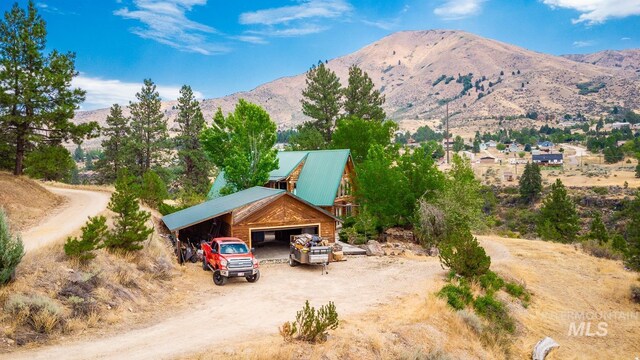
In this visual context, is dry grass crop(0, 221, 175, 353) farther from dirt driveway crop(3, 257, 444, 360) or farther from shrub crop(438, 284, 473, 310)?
shrub crop(438, 284, 473, 310)

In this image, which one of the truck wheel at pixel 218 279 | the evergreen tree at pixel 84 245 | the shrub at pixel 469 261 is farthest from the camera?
the shrub at pixel 469 261

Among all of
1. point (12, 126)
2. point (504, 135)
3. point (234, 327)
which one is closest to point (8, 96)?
point (12, 126)

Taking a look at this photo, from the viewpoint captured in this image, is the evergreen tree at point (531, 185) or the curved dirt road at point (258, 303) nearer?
the curved dirt road at point (258, 303)

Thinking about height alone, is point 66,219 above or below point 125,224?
below

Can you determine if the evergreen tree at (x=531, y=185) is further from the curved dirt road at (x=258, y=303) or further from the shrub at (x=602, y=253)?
the curved dirt road at (x=258, y=303)

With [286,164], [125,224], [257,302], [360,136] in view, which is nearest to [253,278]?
[257,302]

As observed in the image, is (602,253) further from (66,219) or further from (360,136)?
(66,219)

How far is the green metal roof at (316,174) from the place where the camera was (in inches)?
1535

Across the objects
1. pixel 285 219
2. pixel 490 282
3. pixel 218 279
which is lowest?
pixel 490 282

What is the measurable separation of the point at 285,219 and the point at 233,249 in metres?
5.90

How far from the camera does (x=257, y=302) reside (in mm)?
18312

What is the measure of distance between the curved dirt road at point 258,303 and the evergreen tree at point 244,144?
46.0ft

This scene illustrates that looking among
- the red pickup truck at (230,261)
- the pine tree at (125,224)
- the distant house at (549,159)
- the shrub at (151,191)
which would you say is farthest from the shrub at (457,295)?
the distant house at (549,159)

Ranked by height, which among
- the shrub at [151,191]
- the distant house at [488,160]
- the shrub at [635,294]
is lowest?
the shrub at [635,294]
